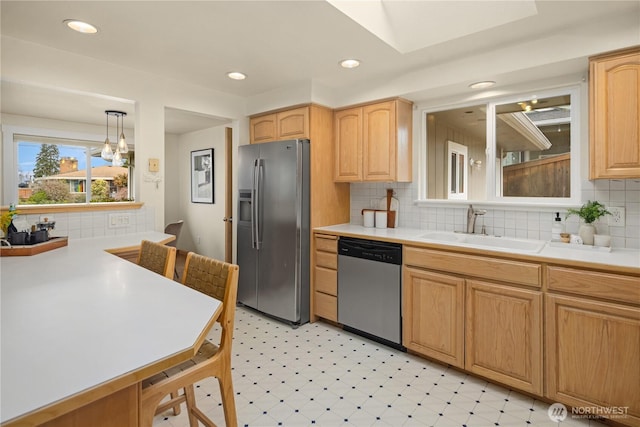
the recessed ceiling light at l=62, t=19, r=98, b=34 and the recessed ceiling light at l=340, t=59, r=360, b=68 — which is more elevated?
the recessed ceiling light at l=340, t=59, r=360, b=68

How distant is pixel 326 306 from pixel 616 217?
2.27m

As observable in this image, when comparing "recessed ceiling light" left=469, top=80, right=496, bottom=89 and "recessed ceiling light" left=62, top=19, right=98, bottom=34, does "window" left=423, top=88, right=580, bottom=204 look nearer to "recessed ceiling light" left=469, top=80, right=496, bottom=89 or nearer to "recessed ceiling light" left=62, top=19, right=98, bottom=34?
"recessed ceiling light" left=469, top=80, right=496, bottom=89

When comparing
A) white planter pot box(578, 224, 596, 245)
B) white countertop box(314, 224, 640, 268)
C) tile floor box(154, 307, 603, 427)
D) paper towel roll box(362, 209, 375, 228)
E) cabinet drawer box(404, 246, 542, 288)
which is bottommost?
tile floor box(154, 307, 603, 427)

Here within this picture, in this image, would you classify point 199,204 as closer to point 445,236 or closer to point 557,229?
point 445,236

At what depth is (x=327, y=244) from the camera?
308 centimetres

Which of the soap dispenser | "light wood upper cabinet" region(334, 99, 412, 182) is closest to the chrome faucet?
the soap dispenser

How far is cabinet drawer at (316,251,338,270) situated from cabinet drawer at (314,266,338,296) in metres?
0.04

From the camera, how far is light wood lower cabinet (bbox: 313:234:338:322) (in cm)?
303

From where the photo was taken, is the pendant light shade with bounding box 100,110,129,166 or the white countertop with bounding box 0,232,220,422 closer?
the white countertop with bounding box 0,232,220,422

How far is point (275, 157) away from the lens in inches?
125

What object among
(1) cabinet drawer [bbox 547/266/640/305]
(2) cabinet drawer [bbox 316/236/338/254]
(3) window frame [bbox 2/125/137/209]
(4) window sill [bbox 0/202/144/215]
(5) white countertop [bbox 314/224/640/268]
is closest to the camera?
(1) cabinet drawer [bbox 547/266/640/305]

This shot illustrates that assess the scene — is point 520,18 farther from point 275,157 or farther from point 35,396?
point 35,396

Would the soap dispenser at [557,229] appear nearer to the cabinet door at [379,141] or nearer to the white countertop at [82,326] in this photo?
the cabinet door at [379,141]

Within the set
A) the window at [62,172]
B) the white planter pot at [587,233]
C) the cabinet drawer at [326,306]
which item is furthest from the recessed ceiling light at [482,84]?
the window at [62,172]
